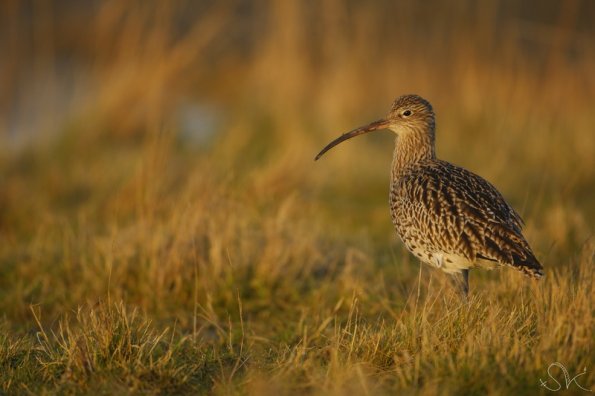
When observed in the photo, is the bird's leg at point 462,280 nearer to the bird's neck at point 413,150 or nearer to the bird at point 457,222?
the bird at point 457,222

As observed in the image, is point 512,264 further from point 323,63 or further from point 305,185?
point 323,63

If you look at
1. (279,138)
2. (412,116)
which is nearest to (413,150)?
(412,116)

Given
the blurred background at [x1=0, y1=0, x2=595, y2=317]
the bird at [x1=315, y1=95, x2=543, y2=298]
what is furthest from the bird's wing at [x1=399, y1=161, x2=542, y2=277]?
the blurred background at [x1=0, y1=0, x2=595, y2=317]

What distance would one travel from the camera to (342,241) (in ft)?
22.2

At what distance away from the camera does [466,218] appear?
4.72 metres

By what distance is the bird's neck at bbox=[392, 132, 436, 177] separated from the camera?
Answer: 5609 mm

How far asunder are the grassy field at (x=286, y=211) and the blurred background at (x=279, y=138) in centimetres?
3

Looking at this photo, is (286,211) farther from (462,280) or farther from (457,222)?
(457,222)

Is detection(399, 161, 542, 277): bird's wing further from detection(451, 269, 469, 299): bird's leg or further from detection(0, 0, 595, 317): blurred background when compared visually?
detection(0, 0, 595, 317): blurred background

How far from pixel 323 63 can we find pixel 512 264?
6784mm

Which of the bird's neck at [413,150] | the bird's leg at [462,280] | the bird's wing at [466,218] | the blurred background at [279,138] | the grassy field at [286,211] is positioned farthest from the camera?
the blurred background at [279,138]

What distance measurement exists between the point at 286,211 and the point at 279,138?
3.85 meters

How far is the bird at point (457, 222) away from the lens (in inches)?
180

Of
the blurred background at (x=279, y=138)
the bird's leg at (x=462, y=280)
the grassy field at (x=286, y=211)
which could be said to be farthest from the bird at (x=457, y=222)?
the blurred background at (x=279, y=138)
